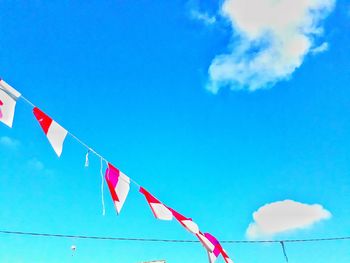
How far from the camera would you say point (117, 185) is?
21.5 ft

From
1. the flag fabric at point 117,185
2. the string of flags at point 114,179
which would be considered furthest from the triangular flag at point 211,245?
the flag fabric at point 117,185

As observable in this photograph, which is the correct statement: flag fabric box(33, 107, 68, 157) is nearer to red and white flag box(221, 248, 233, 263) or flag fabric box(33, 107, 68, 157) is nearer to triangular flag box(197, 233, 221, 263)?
triangular flag box(197, 233, 221, 263)

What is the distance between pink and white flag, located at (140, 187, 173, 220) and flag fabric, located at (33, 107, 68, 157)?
2.11 m

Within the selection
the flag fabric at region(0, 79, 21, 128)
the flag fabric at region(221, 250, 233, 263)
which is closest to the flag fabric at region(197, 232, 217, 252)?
the flag fabric at region(221, 250, 233, 263)

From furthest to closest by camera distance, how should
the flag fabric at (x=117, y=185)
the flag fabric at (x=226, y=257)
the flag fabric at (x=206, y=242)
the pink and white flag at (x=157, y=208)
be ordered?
the flag fabric at (x=226, y=257), the flag fabric at (x=206, y=242), the pink and white flag at (x=157, y=208), the flag fabric at (x=117, y=185)

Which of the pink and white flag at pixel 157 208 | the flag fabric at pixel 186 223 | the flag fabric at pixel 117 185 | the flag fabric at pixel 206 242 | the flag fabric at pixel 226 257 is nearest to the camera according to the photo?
the flag fabric at pixel 117 185

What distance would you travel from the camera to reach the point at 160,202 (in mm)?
7434

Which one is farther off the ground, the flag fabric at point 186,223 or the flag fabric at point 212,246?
the flag fabric at point 186,223

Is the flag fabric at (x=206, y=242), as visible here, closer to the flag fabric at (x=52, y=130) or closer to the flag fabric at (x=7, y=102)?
the flag fabric at (x=52, y=130)

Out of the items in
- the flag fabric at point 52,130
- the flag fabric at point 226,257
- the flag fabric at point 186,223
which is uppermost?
the flag fabric at point 52,130

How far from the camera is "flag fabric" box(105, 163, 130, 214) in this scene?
6.36 meters

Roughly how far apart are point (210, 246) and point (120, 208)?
8.80ft

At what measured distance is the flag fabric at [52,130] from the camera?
5.75 meters

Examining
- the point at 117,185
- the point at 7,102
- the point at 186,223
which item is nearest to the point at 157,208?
the point at 186,223
